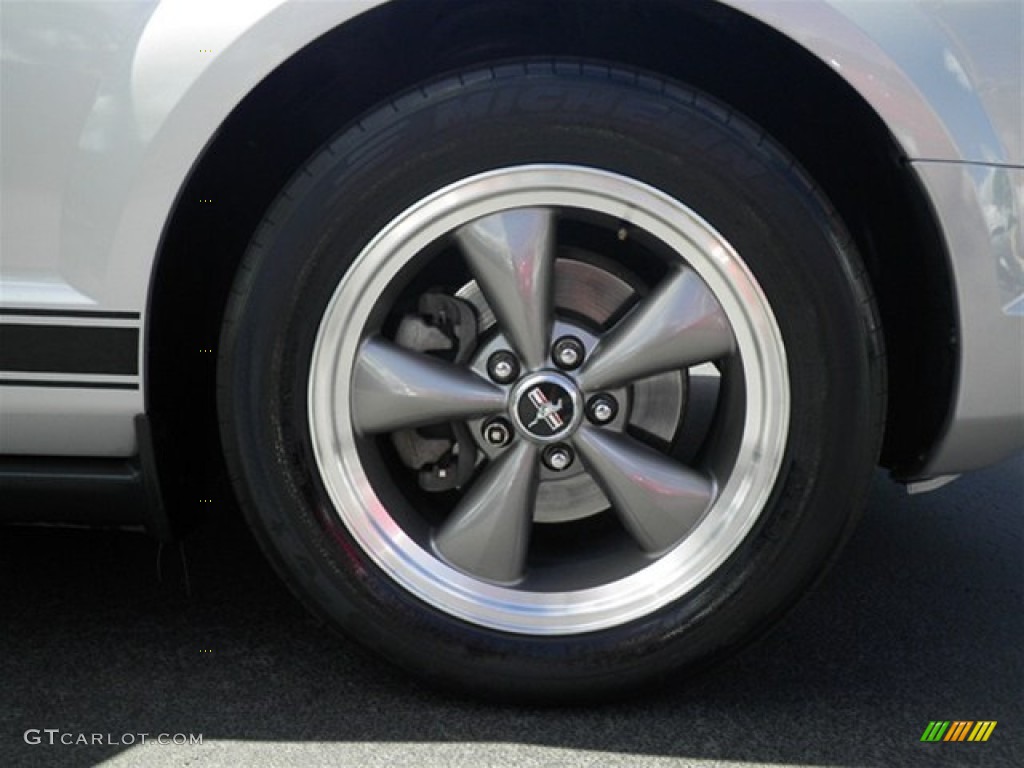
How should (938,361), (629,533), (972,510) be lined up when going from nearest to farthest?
1. (938,361)
2. (629,533)
3. (972,510)

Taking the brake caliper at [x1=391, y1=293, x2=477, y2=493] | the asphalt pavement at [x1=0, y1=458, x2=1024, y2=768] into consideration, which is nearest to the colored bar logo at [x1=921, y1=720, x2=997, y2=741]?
the asphalt pavement at [x1=0, y1=458, x2=1024, y2=768]

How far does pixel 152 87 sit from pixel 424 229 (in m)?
0.39

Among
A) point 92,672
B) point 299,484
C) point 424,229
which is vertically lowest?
point 92,672

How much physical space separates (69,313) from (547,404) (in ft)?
2.17

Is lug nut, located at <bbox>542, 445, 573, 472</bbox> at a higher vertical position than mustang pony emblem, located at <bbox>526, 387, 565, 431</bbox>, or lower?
lower

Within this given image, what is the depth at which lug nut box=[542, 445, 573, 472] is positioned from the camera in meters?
1.68

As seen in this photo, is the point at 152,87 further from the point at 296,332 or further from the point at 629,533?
the point at 629,533

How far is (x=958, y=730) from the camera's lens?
1.62 metres

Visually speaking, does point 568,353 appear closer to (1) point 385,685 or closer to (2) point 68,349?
Result: (1) point 385,685

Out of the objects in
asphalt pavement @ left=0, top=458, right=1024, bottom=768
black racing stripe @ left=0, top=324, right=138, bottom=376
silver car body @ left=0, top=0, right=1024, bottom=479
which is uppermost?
silver car body @ left=0, top=0, right=1024, bottom=479

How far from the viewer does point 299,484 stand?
1597 mm

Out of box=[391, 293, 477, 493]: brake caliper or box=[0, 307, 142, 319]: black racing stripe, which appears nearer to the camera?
box=[0, 307, 142, 319]: black racing stripe

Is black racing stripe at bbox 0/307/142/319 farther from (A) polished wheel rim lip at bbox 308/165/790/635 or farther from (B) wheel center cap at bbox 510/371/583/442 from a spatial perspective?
(B) wheel center cap at bbox 510/371/583/442

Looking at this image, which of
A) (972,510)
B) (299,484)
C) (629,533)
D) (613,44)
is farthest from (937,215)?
(972,510)
